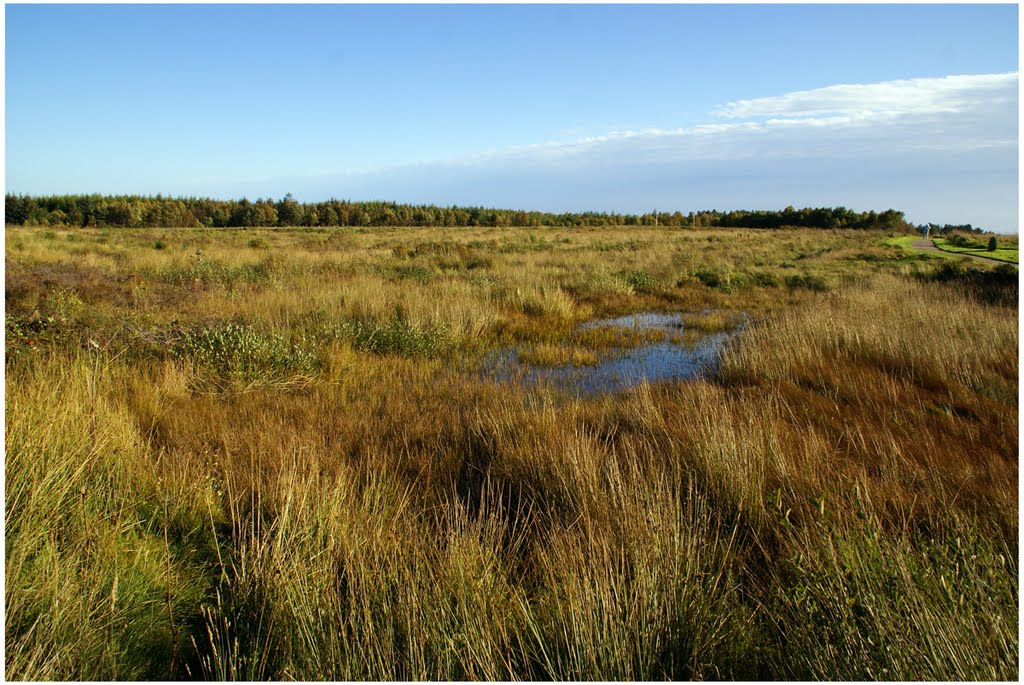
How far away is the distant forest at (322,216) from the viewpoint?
195 feet

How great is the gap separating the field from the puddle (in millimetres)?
454

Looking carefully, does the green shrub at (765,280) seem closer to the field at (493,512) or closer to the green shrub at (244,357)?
the field at (493,512)

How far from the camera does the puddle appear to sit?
670 centimetres

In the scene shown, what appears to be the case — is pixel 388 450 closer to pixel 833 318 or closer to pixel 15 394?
pixel 15 394

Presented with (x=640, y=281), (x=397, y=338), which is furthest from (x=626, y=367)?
(x=640, y=281)

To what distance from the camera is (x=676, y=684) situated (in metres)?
1.78

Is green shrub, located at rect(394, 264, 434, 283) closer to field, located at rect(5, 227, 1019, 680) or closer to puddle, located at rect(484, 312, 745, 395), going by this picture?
puddle, located at rect(484, 312, 745, 395)

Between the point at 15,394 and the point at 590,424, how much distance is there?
12.9ft

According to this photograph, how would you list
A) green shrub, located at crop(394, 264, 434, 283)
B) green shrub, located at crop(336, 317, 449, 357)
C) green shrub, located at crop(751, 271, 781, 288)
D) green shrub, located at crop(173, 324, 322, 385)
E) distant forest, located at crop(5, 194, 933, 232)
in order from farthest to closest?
distant forest, located at crop(5, 194, 933, 232)
green shrub, located at crop(751, 271, 781, 288)
green shrub, located at crop(394, 264, 434, 283)
green shrub, located at crop(336, 317, 449, 357)
green shrub, located at crop(173, 324, 322, 385)

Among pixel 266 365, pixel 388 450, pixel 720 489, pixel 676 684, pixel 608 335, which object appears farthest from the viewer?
pixel 608 335

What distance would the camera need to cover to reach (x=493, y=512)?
3.25 m

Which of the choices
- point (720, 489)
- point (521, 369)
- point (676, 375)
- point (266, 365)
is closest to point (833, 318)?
point (676, 375)

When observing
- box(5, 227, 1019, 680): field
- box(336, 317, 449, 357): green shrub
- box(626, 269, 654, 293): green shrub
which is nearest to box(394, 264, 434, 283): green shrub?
box(626, 269, 654, 293): green shrub

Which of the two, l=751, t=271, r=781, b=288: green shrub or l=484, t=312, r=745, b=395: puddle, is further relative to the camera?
l=751, t=271, r=781, b=288: green shrub
